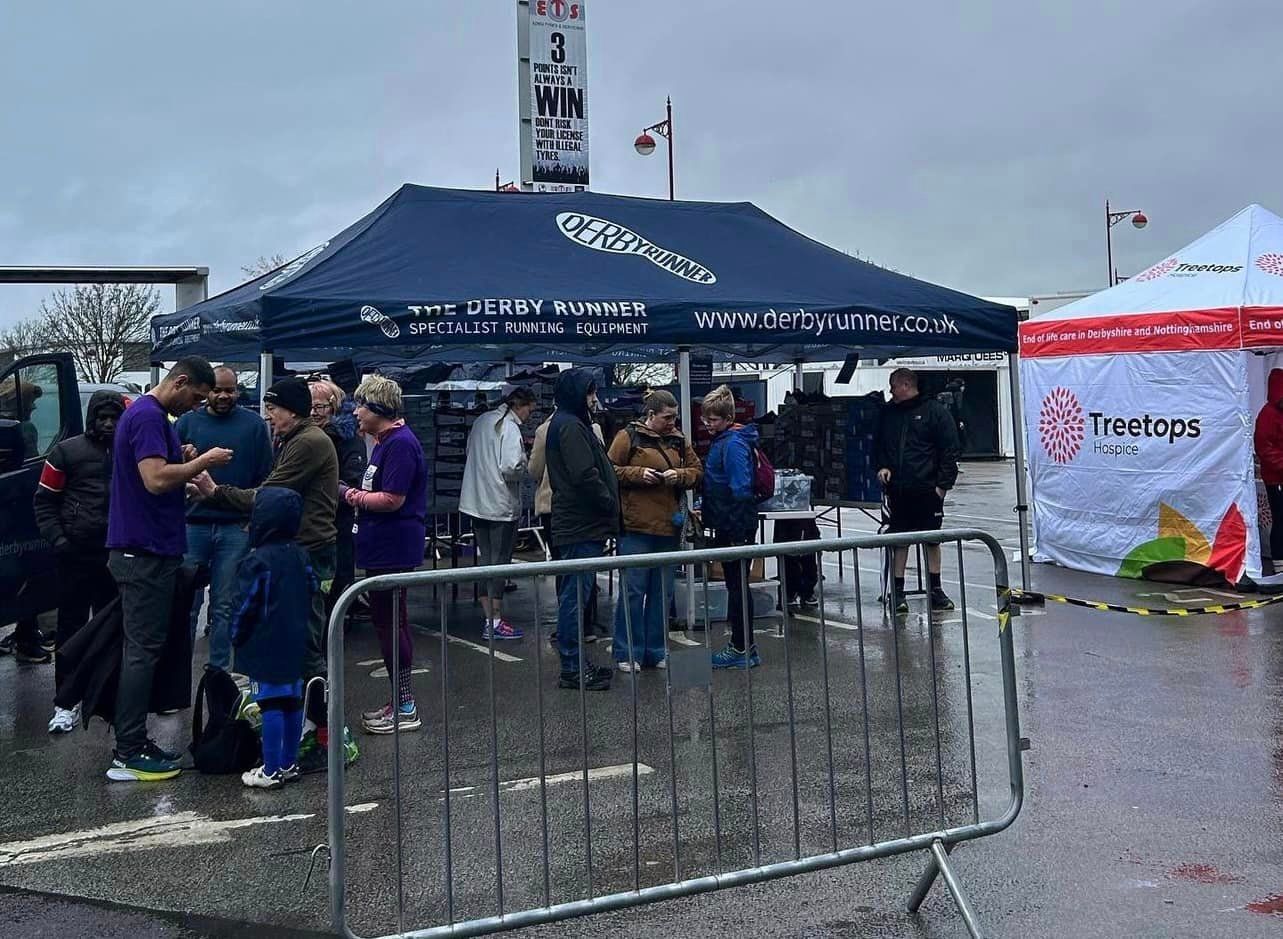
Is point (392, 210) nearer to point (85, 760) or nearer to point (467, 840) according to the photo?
point (85, 760)

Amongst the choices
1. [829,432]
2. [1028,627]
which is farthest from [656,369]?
[1028,627]

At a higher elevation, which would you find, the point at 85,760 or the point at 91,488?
the point at 91,488

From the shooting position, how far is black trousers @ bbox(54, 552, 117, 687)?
7.03 metres

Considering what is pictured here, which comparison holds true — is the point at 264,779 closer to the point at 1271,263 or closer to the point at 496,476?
the point at 496,476

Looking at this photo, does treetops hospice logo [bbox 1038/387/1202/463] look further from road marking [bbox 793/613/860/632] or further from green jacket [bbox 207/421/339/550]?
green jacket [bbox 207/421/339/550]

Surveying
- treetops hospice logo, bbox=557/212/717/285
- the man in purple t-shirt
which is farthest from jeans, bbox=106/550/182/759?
treetops hospice logo, bbox=557/212/717/285

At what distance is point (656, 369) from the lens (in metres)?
33.9

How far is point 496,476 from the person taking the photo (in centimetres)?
941

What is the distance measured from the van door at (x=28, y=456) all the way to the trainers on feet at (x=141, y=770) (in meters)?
1.99

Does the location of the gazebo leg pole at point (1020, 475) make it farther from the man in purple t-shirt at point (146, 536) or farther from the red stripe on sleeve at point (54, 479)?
the red stripe on sleeve at point (54, 479)

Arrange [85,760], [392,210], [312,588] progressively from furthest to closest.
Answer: [392,210], [85,760], [312,588]

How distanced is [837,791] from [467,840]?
5.29 ft

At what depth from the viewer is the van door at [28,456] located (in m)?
7.57

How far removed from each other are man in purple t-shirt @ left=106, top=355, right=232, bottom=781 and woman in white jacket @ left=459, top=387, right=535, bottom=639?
337 cm
